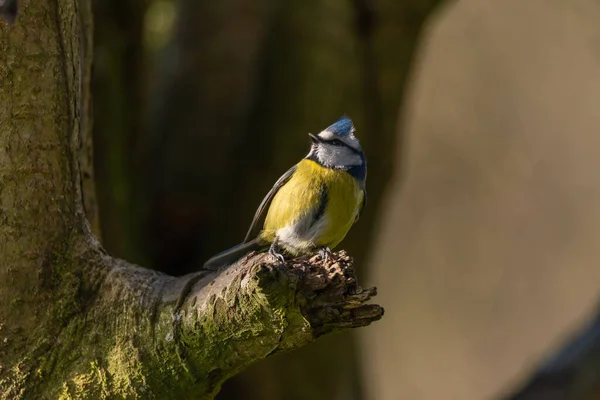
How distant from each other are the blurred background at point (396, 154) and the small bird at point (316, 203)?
1.47ft

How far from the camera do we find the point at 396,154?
3367 millimetres

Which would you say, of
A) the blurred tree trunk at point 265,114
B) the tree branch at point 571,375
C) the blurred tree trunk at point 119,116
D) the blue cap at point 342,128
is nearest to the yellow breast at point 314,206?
the blue cap at point 342,128

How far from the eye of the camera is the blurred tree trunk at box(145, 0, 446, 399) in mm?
3154

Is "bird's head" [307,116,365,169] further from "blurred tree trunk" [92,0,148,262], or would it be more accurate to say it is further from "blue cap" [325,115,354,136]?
"blurred tree trunk" [92,0,148,262]

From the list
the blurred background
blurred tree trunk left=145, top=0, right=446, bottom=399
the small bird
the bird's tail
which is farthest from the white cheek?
blurred tree trunk left=145, top=0, right=446, bottom=399

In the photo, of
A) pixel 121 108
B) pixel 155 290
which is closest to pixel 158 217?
pixel 121 108

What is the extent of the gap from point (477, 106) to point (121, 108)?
294 centimetres

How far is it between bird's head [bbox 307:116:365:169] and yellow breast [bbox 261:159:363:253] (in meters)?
0.04

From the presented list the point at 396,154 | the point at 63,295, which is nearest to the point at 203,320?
the point at 63,295

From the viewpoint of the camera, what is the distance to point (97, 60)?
2.95 meters

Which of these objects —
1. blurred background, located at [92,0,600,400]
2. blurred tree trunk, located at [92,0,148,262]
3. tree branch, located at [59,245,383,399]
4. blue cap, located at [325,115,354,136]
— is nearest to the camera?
tree branch, located at [59,245,383,399]

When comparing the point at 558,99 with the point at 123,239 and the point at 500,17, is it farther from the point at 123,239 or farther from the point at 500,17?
the point at 123,239

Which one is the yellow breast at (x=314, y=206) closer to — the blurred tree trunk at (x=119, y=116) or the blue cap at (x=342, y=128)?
the blue cap at (x=342, y=128)

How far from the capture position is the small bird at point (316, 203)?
2.18 m
